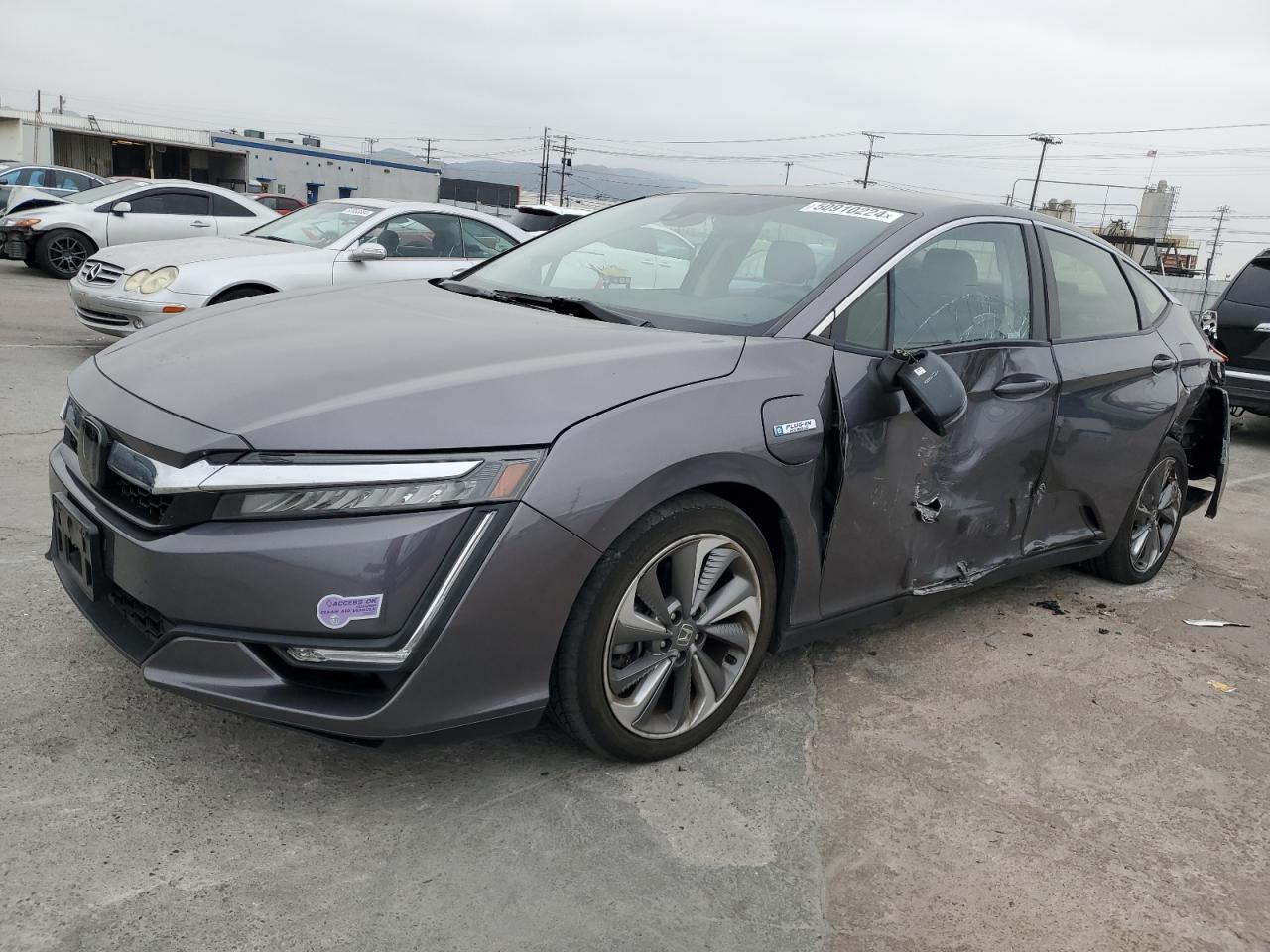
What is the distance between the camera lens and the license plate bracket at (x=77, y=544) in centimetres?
255

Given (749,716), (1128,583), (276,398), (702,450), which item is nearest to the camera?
(276,398)

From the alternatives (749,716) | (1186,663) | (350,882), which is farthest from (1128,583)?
(350,882)

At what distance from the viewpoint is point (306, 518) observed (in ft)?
7.54

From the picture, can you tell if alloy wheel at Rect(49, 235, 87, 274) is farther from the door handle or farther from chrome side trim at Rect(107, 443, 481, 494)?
the door handle

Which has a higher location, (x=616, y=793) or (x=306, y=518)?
(x=306, y=518)

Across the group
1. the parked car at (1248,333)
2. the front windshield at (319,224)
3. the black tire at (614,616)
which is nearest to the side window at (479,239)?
the front windshield at (319,224)

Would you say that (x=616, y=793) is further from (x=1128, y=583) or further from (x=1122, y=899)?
(x=1128, y=583)

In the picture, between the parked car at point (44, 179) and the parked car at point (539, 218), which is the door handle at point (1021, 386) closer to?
the parked car at point (539, 218)

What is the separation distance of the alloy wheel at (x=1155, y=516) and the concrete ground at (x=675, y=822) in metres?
1.09

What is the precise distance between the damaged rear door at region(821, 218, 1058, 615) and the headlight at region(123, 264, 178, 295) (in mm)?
5969

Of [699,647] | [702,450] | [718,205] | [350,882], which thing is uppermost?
[718,205]

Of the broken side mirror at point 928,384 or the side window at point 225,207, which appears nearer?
the broken side mirror at point 928,384

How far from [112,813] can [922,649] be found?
268cm

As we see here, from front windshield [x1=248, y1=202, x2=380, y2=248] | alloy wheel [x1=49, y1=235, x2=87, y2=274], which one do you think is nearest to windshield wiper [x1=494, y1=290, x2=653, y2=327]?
front windshield [x1=248, y1=202, x2=380, y2=248]
